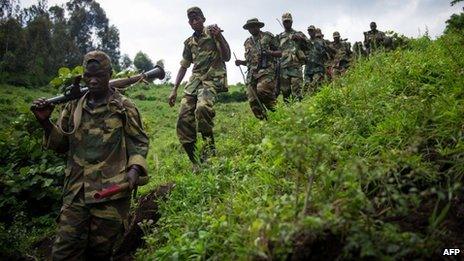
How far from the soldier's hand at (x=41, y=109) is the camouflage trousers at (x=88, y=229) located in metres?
0.75

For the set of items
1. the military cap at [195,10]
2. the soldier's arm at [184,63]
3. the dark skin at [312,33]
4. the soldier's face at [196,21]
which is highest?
the dark skin at [312,33]

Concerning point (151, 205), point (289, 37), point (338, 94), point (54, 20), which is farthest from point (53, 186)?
point (54, 20)

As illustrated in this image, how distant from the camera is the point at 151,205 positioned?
15.8 feet

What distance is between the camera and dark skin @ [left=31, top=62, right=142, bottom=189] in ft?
11.5

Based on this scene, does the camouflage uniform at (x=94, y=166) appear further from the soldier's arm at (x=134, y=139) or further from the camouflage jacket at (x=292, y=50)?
the camouflage jacket at (x=292, y=50)

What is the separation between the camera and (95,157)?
11.7ft

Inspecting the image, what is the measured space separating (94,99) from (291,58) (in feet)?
17.8

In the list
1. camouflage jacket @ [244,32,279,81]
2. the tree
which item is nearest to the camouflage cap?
camouflage jacket @ [244,32,279,81]

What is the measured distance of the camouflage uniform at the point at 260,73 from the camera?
7.24m

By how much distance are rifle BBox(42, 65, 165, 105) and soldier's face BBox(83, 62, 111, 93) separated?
6.6 inches

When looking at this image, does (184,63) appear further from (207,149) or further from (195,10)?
(207,149)

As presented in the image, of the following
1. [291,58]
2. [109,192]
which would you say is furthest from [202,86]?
[291,58]

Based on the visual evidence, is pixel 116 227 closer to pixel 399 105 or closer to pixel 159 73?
pixel 159 73

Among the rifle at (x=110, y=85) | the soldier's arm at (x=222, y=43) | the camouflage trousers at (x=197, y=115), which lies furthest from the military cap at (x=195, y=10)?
the rifle at (x=110, y=85)
